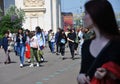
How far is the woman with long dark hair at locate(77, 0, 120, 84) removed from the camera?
390 centimetres

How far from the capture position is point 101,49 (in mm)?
4035

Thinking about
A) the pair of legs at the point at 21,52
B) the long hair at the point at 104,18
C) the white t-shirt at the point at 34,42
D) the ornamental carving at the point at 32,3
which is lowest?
the pair of legs at the point at 21,52

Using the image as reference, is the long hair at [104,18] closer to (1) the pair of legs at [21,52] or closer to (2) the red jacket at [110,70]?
(2) the red jacket at [110,70]

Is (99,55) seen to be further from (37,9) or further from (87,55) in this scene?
(37,9)

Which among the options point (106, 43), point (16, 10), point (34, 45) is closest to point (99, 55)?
point (106, 43)

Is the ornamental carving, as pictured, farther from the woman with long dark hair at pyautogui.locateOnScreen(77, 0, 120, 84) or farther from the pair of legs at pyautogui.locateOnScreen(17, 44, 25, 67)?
the woman with long dark hair at pyautogui.locateOnScreen(77, 0, 120, 84)

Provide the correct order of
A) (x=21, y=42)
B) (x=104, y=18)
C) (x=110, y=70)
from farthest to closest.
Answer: (x=21, y=42) < (x=104, y=18) < (x=110, y=70)

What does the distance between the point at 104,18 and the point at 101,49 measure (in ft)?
0.83

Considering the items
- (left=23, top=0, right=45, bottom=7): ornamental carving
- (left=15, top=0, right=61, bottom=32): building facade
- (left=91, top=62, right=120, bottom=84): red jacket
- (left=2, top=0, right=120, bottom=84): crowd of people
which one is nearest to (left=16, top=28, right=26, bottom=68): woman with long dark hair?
(left=2, top=0, right=120, bottom=84): crowd of people

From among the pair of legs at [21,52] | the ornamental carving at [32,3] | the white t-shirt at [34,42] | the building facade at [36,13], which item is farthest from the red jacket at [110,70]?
the ornamental carving at [32,3]

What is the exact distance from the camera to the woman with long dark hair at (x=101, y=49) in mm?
3904

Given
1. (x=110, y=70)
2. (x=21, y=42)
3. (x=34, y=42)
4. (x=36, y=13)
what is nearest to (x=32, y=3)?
(x=36, y=13)

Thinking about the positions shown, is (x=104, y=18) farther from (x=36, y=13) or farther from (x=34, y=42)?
(x=36, y=13)

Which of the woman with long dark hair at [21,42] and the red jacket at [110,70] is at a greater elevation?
the red jacket at [110,70]
